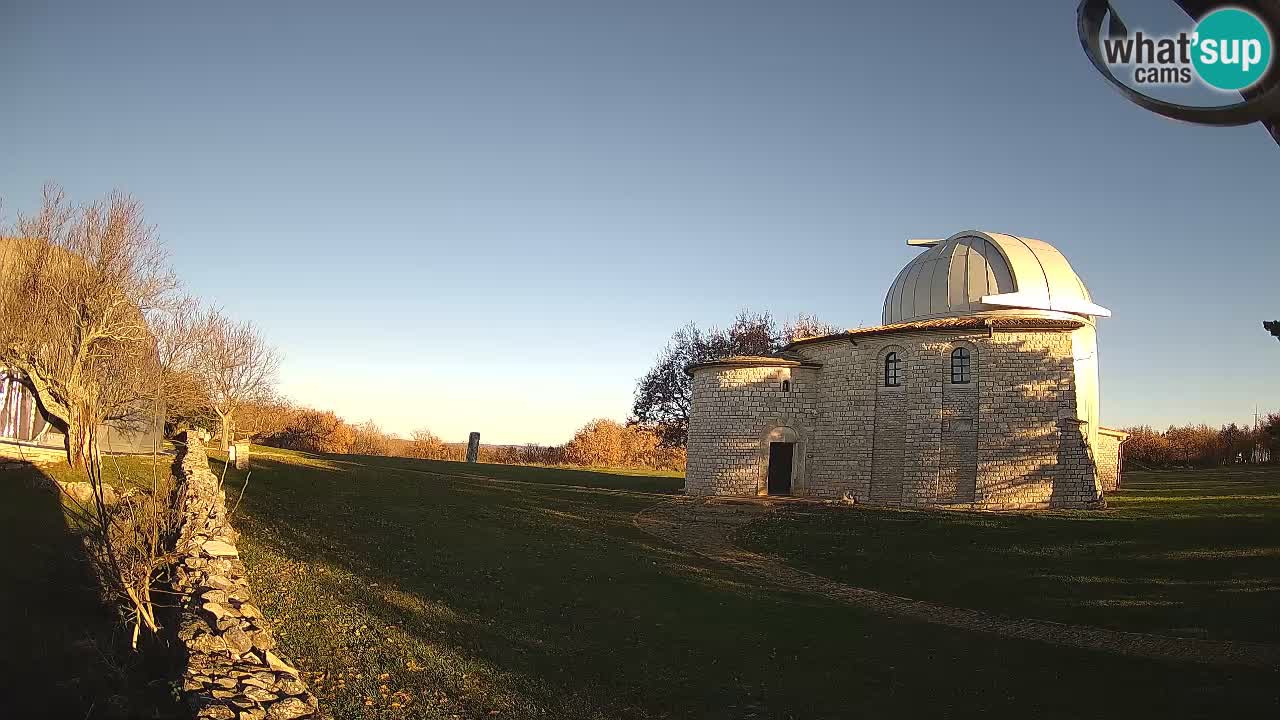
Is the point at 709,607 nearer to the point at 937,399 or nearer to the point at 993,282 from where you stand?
the point at 937,399

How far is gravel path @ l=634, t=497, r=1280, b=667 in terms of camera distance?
9820 mm

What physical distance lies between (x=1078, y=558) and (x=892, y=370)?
35.5 ft

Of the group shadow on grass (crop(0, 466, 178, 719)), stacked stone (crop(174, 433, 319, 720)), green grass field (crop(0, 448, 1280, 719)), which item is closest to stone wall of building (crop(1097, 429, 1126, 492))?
green grass field (crop(0, 448, 1280, 719))

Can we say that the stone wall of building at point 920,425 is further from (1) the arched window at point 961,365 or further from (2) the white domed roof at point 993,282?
(2) the white domed roof at point 993,282

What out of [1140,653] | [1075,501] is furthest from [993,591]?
[1075,501]

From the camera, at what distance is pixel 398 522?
657 inches

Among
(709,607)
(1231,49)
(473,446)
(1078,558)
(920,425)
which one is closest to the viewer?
(1231,49)

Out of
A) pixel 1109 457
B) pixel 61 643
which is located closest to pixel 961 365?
pixel 1109 457

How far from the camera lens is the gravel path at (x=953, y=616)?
982cm

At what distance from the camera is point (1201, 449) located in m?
49.2

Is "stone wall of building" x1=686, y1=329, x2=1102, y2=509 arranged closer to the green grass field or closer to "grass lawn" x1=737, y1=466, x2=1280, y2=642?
"grass lawn" x1=737, y1=466, x2=1280, y2=642

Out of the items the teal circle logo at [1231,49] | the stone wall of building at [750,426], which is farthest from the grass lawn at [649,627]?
the stone wall of building at [750,426]

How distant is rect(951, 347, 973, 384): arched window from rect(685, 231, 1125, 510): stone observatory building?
0.04m

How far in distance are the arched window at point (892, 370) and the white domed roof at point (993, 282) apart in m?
2.56
